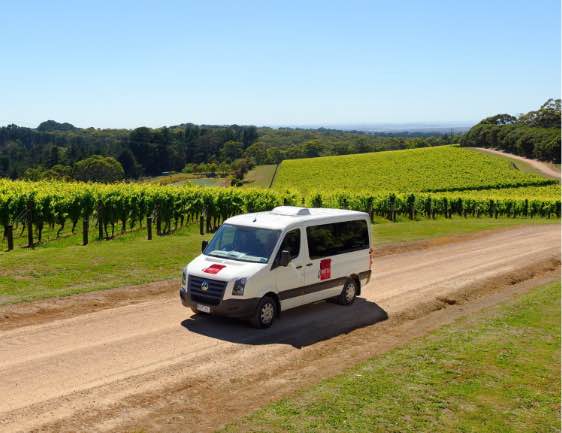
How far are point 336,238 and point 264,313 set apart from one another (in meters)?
3.38

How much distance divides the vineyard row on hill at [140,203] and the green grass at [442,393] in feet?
68.4

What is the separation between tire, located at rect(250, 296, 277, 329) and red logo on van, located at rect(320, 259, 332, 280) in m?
1.87

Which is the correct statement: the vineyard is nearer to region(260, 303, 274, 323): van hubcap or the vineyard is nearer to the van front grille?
the van front grille

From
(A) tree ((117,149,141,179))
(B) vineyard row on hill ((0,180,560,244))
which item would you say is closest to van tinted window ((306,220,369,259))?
(B) vineyard row on hill ((0,180,560,244))

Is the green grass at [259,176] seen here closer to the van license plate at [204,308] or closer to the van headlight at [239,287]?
the van license plate at [204,308]

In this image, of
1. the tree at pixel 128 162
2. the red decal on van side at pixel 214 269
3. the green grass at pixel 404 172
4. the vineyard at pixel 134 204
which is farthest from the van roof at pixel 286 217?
the tree at pixel 128 162

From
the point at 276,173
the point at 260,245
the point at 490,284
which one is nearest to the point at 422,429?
the point at 260,245

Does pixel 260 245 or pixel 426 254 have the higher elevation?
pixel 260 245

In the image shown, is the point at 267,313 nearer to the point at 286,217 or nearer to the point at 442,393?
the point at 286,217

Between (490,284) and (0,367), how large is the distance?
53.5 feet

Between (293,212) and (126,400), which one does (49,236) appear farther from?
(126,400)

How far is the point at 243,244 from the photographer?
14.5 metres

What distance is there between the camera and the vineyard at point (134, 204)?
31.3 meters

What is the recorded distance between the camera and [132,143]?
598ft
